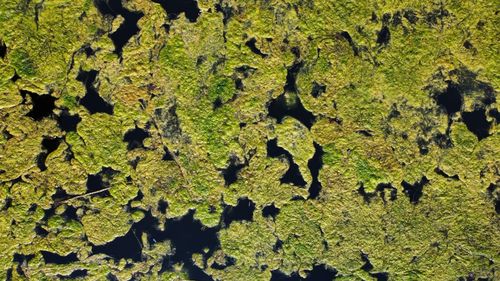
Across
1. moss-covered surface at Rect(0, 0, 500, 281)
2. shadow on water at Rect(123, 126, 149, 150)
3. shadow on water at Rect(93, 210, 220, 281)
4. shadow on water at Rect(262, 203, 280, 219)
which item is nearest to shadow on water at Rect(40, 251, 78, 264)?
moss-covered surface at Rect(0, 0, 500, 281)

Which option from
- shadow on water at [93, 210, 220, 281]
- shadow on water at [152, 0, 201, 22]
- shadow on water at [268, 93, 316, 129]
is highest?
shadow on water at [152, 0, 201, 22]

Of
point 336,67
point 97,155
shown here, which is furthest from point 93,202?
point 336,67

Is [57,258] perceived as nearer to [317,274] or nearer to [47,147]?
[47,147]

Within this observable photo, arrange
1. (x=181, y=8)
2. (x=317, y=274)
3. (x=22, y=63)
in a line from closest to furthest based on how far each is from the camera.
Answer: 1. (x=22, y=63)
2. (x=181, y=8)
3. (x=317, y=274)

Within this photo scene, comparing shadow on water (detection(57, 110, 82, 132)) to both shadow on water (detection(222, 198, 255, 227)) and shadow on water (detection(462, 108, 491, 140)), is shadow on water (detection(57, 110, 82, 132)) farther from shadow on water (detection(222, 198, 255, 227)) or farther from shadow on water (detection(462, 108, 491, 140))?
shadow on water (detection(462, 108, 491, 140))

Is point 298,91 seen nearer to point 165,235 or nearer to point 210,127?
point 210,127

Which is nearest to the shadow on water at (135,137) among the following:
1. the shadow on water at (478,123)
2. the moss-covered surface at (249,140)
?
the moss-covered surface at (249,140)

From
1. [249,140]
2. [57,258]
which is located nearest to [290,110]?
[249,140]

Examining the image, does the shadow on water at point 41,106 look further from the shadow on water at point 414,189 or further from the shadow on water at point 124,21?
the shadow on water at point 414,189
